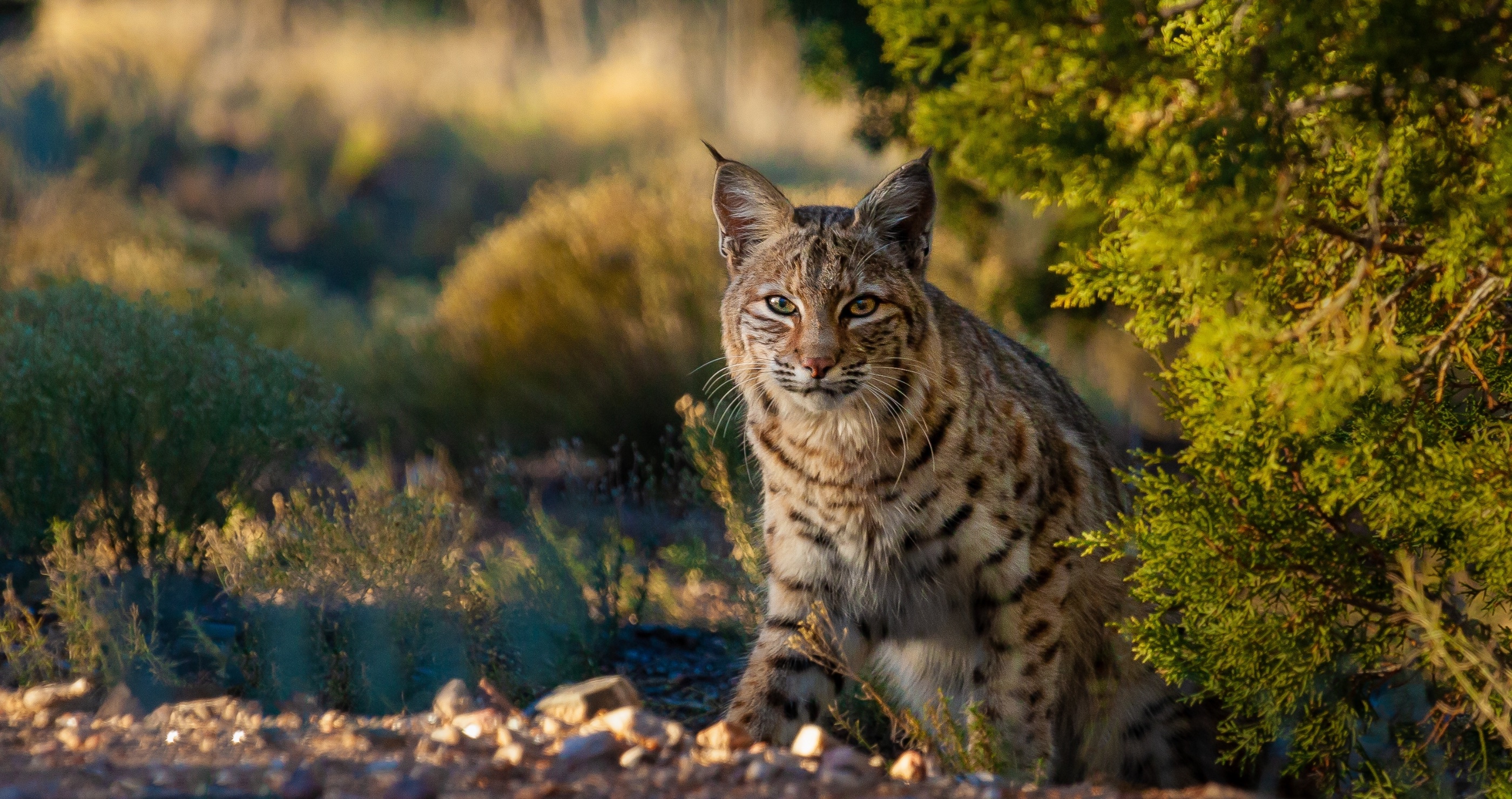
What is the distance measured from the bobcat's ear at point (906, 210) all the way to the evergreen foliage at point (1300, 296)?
23.6 inches

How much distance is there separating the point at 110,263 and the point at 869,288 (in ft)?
27.0

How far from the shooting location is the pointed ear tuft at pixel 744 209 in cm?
399

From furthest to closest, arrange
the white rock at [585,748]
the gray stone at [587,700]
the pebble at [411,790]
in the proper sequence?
the gray stone at [587,700] < the white rock at [585,748] < the pebble at [411,790]

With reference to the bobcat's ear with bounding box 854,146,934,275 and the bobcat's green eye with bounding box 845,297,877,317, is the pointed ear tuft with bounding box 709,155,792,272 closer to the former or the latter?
the bobcat's ear with bounding box 854,146,934,275

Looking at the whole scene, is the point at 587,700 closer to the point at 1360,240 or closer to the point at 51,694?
the point at 51,694

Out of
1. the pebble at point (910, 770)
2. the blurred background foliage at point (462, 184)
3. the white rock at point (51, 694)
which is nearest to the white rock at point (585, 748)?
the pebble at point (910, 770)

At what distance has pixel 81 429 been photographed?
4.99m

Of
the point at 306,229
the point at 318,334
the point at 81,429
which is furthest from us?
the point at 306,229

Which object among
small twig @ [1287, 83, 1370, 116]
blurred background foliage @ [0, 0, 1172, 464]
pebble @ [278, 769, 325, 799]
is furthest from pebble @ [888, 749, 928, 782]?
blurred background foliage @ [0, 0, 1172, 464]

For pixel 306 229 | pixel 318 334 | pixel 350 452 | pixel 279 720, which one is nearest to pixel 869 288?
pixel 279 720

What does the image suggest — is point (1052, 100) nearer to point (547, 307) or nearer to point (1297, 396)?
point (1297, 396)

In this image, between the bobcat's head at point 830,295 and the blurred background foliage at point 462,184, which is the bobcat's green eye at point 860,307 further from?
the blurred background foliage at point 462,184

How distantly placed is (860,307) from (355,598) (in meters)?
2.01

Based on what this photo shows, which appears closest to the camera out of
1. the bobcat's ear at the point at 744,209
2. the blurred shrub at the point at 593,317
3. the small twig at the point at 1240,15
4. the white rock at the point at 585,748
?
the small twig at the point at 1240,15
